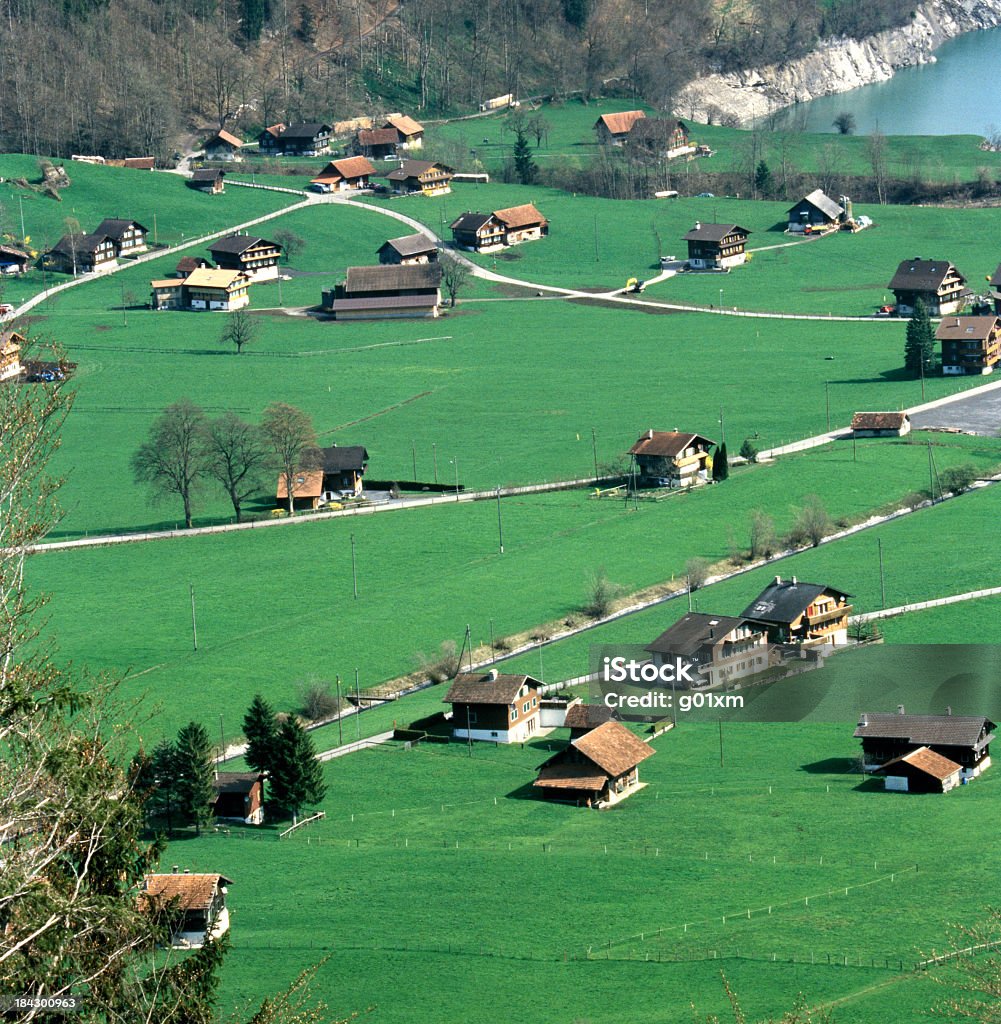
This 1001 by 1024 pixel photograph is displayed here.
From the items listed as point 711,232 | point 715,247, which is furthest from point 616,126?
point 715,247

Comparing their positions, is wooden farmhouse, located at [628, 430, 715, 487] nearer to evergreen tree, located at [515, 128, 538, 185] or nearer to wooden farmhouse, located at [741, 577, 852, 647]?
wooden farmhouse, located at [741, 577, 852, 647]

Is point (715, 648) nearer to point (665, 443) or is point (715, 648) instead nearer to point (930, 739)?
point (930, 739)

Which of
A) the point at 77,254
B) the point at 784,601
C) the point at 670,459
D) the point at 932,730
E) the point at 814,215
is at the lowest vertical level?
the point at 932,730

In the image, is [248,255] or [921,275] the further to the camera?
[248,255]

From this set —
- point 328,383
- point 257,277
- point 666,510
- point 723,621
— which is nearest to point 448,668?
point 723,621

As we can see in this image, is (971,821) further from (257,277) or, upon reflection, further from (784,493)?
(257,277)
